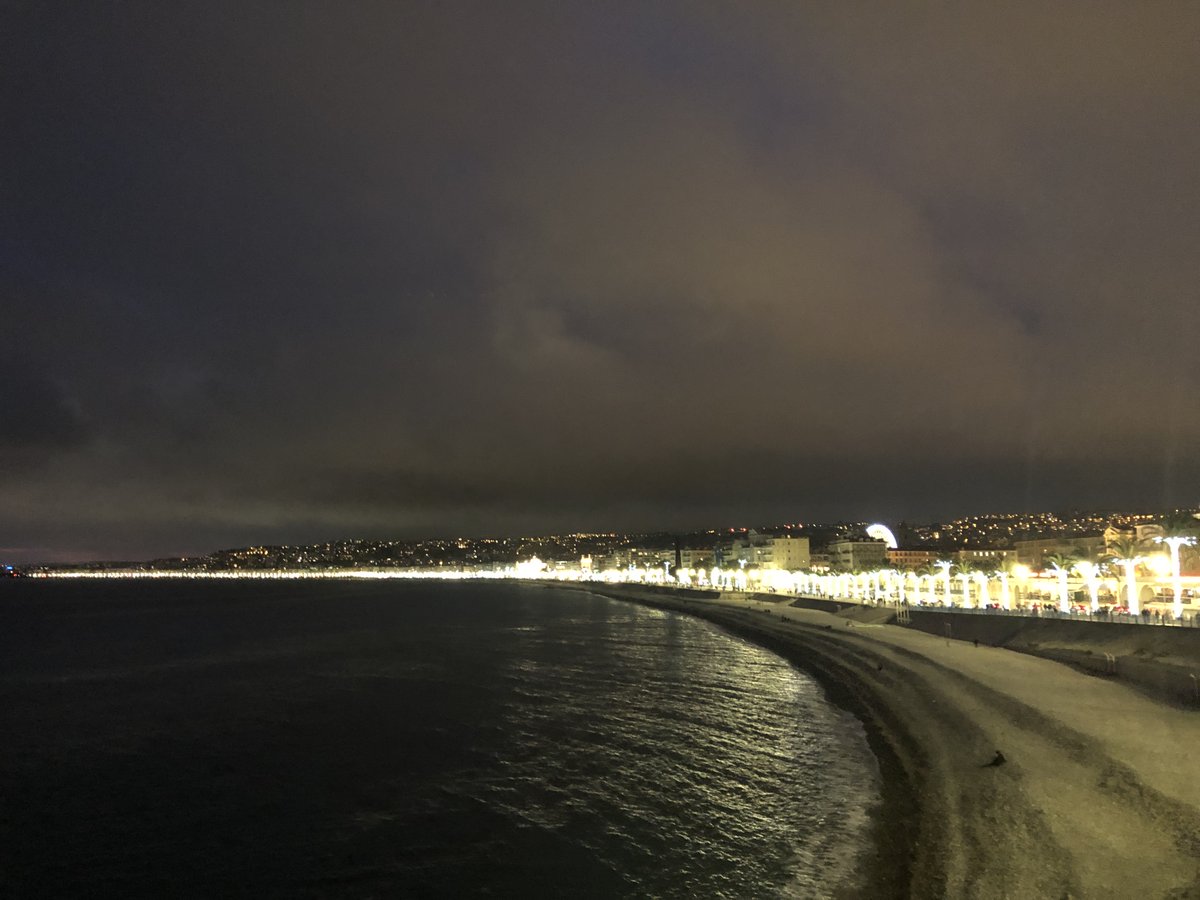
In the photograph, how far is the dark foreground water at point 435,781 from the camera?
1711cm

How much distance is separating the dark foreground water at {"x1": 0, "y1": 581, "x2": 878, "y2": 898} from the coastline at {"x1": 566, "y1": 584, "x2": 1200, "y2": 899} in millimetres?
1427

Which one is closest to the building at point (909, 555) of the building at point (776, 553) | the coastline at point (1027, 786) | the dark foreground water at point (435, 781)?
the building at point (776, 553)

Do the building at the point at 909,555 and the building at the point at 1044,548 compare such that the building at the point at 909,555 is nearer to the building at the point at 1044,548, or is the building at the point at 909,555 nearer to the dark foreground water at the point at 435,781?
the building at the point at 1044,548

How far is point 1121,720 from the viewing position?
23.8 m

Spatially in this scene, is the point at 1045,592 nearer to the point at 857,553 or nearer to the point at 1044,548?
the point at 1044,548

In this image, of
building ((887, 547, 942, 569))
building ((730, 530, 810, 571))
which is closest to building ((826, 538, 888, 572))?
building ((887, 547, 942, 569))

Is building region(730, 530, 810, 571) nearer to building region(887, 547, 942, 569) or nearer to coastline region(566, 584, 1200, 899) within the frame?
building region(887, 547, 942, 569)

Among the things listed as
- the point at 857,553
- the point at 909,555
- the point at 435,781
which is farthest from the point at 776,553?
the point at 435,781

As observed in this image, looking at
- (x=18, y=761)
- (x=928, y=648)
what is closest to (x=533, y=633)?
(x=928, y=648)

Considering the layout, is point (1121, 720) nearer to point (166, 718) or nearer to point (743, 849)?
point (743, 849)

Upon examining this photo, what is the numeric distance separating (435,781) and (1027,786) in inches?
654

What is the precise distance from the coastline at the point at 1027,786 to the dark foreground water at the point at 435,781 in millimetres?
1427

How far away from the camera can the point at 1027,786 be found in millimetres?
18750

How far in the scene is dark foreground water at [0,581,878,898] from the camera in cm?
1711
